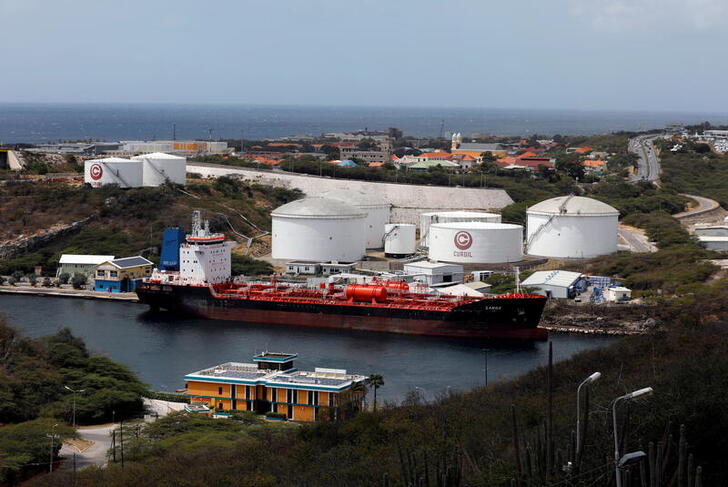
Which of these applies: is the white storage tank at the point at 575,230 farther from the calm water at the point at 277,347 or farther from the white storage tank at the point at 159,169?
the white storage tank at the point at 159,169

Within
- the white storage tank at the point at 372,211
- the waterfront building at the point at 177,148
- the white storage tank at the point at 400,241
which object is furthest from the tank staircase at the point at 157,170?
the waterfront building at the point at 177,148

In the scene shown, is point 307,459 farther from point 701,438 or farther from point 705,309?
point 705,309

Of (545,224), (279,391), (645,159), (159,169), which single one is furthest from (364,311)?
(645,159)

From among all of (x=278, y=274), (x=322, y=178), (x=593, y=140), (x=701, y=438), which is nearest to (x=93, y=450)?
(x=701, y=438)

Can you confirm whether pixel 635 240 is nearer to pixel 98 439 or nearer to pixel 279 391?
pixel 279 391

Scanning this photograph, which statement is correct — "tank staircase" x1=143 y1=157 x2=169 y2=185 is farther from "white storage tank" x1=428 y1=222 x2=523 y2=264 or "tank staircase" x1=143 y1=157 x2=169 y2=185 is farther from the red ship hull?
"white storage tank" x1=428 y1=222 x2=523 y2=264

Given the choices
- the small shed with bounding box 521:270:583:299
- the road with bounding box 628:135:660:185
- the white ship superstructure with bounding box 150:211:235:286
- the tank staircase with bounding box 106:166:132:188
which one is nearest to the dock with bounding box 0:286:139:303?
the white ship superstructure with bounding box 150:211:235:286

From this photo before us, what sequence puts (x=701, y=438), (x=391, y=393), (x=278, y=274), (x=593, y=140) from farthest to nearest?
1. (x=593, y=140)
2. (x=278, y=274)
3. (x=391, y=393)
4. (x=701, y=438)
